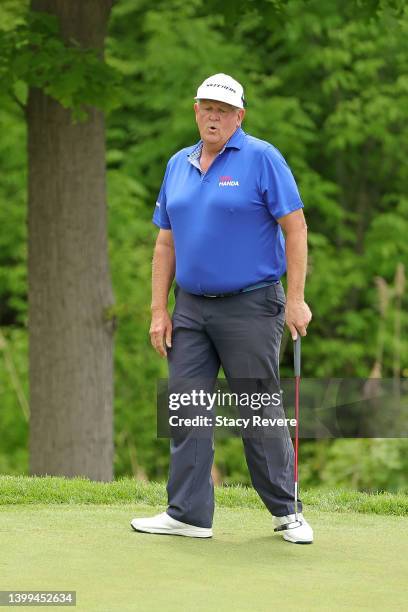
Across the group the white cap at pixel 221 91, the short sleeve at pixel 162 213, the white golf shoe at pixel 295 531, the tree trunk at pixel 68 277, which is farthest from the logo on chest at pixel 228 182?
the tree trunk at pixel 68 277

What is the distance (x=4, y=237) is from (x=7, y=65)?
23.3ft

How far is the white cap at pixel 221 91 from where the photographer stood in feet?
19.5

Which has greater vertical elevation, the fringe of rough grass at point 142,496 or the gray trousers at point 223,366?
the gray trousers at point 223,366

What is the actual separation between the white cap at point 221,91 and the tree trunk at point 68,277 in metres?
4.42

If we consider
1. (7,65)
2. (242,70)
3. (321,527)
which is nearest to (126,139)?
(242,70)

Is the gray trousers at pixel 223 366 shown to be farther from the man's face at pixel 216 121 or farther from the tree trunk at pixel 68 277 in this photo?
the tree trunk at pixel 68 277

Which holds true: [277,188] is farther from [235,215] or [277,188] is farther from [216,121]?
[216,121]

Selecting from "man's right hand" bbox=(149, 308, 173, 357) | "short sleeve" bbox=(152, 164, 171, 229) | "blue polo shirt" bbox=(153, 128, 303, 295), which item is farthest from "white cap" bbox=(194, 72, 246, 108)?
"man's right hand" bbox=(149, 308, 173, 357)

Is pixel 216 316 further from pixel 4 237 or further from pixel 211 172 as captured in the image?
pixel 4 237

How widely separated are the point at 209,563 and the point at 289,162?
500 inches

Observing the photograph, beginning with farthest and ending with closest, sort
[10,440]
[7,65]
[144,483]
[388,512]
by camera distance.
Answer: [10,440] < [7,65] < [144,483] < [388,512]

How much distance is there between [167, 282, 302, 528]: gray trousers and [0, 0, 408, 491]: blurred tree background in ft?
28.9

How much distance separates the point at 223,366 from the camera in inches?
243

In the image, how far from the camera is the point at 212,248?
5.97 metres
